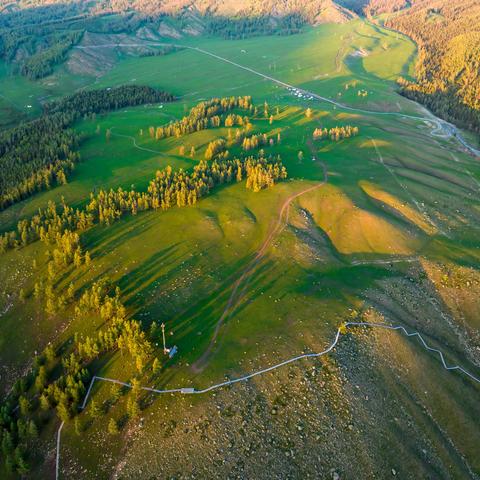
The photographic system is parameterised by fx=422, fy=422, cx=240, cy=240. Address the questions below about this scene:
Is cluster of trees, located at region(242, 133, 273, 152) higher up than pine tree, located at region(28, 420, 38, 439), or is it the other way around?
cluster of trees, located at region(242, 133, 273, 152)

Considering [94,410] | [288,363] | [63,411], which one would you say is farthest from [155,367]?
[288,363]

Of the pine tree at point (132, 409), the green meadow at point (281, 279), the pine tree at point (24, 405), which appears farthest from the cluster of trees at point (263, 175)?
the pine tree at point (24, 405)

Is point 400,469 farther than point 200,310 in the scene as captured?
No

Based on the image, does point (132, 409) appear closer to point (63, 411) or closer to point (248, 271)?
point (63, 411)

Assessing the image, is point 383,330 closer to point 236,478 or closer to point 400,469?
point 400,469

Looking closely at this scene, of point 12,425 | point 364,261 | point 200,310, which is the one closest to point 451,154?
point 364,261

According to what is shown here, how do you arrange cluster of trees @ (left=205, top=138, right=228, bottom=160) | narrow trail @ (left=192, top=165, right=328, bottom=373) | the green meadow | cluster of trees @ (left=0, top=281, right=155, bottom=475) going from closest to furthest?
cluster of trees @ (left=0, top=281, right=155, bottom=475)
the green meadow
narrow trail @ (left=192, top=165, right=328, bottom=373)
cluster of trees @ (left=205, top=138, right=228, bottom=160)

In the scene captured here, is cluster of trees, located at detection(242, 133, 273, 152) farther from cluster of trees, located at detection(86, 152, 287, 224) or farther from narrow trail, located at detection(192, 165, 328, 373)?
narrow trail, located at detection(192, 165, 328, 373)

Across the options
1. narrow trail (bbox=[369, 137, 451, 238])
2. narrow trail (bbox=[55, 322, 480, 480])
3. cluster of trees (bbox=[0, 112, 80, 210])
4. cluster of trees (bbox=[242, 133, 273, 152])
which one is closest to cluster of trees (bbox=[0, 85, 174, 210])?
cluster of trees (bbox=[0, 112, 80, 210])
